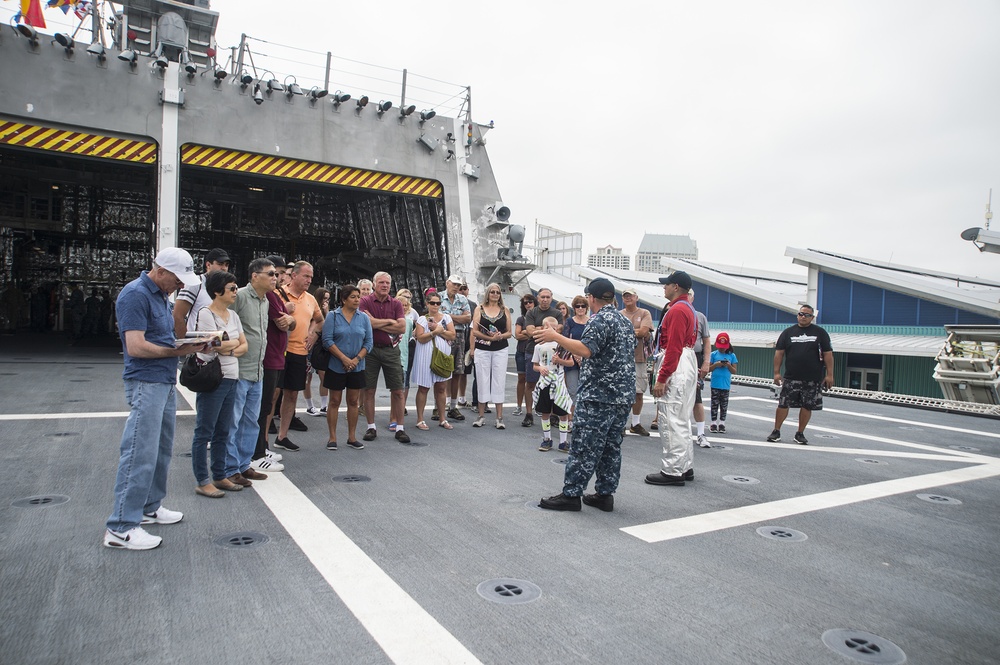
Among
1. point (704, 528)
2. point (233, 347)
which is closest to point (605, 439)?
point (704, 528)

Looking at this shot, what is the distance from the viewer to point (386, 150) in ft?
50.7

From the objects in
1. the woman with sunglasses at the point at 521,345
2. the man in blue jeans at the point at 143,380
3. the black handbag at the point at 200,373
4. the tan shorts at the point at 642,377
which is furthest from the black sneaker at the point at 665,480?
the man in blue jeans at the point at 143,380

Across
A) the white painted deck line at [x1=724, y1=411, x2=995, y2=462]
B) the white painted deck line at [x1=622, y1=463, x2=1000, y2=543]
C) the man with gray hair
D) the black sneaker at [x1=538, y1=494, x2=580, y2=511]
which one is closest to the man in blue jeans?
the man with gray hair

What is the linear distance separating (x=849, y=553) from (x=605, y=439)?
5.73 ft

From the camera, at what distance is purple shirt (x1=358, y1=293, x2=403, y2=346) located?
6.93m

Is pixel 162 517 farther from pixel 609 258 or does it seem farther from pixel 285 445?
pixel 609 258

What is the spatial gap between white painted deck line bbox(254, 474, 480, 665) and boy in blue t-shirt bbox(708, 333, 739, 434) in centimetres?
578

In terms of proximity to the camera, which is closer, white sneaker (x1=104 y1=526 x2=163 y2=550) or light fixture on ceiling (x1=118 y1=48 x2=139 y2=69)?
white sneaker (x1=104 y1=526 x2=163 y2=550)

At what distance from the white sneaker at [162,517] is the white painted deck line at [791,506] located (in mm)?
3085

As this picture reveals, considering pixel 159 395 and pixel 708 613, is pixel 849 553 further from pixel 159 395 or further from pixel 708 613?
pixel 159 395

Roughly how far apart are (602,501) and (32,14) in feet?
51.1

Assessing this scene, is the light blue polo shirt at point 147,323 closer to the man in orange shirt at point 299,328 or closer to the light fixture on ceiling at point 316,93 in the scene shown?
the man in orange shirt at point 299,328

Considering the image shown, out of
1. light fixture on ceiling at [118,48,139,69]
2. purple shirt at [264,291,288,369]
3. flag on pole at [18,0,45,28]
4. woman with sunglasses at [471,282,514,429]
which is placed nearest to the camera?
purple shirt at [264,291,288,369]

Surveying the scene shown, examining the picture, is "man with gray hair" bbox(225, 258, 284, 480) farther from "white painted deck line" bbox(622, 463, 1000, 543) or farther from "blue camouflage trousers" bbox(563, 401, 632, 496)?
"white painted deck line" bbox(622, 463, 1000, 543)
